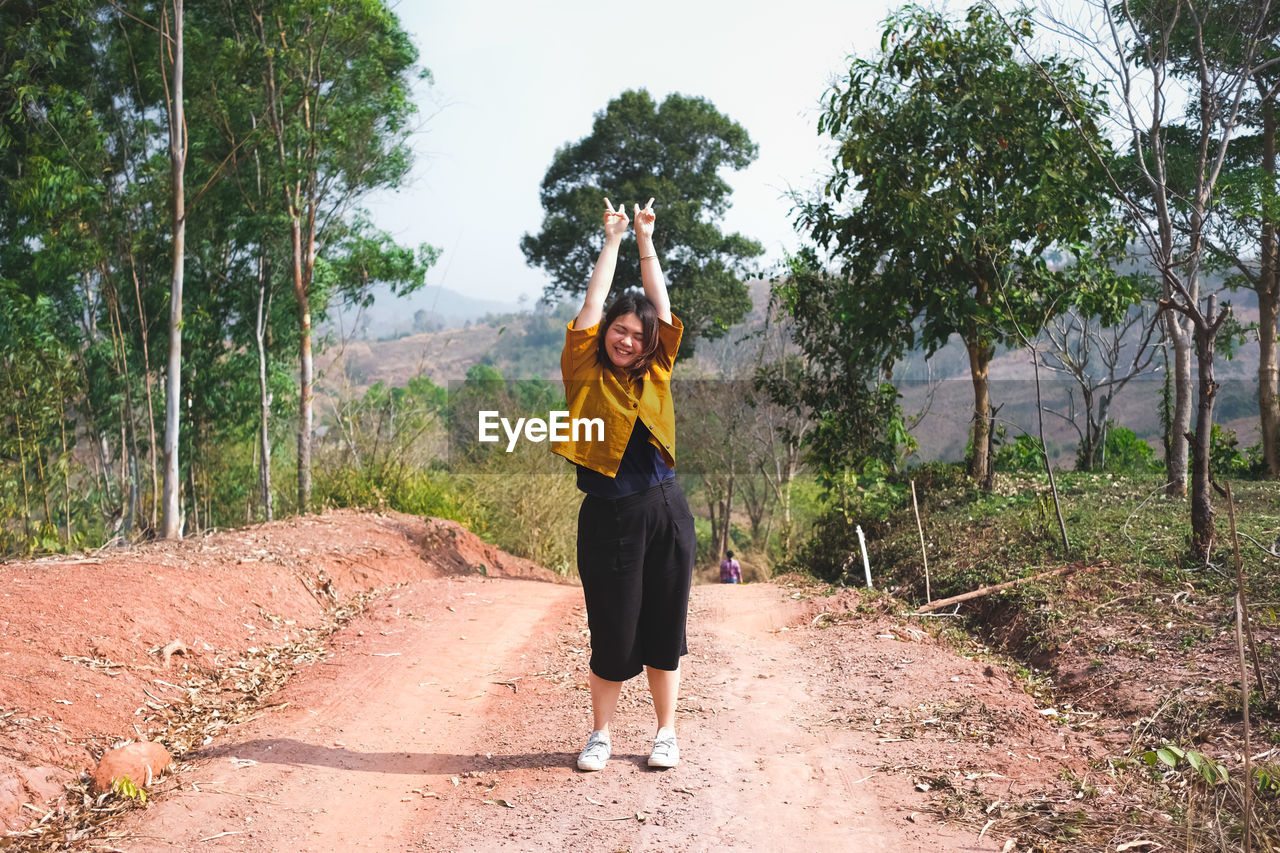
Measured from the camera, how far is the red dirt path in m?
2.85

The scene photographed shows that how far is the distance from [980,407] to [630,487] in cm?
641

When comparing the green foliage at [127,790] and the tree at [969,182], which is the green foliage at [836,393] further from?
the green foliage at [127,790]

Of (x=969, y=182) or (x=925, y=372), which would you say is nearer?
(x=969, y=182)

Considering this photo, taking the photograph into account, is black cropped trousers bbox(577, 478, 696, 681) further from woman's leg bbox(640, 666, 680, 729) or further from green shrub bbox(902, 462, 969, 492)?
green shrub bbox(902, 462, 969, 492)

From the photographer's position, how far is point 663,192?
22484 mm

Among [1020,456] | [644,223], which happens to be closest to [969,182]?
[1020,456]

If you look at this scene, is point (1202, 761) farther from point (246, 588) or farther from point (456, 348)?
point (456, 348)

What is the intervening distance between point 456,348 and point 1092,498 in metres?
61.0

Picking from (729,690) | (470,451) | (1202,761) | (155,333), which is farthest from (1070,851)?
(155,333)

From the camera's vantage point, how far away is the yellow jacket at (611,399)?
3.04m

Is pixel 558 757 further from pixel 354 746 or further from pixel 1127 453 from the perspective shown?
pixel 1127 453

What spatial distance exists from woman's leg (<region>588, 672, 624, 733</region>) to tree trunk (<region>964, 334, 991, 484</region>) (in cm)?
628

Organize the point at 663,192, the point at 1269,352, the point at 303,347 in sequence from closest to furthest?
the point at 1269,352 < the point at 303,347 < the point at 663,192

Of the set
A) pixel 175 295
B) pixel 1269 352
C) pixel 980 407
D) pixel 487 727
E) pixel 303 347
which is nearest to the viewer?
pixel 487 727
